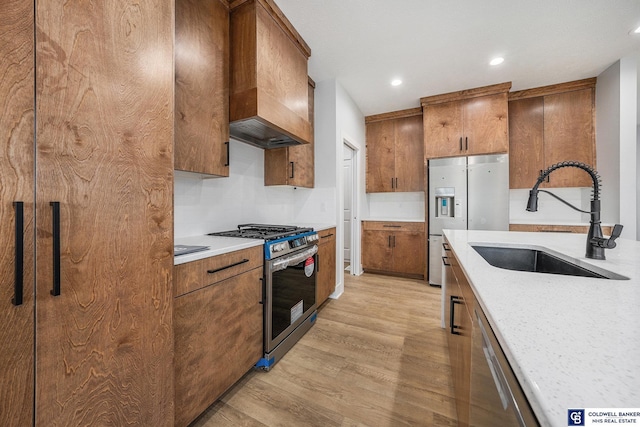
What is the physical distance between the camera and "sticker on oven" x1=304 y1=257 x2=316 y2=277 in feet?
7.03

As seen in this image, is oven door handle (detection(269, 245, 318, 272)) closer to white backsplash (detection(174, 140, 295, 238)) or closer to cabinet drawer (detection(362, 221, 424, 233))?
white backsplash (detection(174, 140, 295, 238))

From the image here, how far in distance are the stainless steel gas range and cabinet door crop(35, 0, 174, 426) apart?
685 mm

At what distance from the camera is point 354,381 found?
62.6 inches

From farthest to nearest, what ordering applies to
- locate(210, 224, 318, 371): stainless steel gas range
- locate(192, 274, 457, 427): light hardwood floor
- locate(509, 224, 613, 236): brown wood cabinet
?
locate(509, 224, 613, 236): brown wood cabinet
locate(210, 224, 318, 371): stainless steel gas range
locate(192, 274, 457, 427): light hardwood floor

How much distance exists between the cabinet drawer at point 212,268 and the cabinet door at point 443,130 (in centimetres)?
305

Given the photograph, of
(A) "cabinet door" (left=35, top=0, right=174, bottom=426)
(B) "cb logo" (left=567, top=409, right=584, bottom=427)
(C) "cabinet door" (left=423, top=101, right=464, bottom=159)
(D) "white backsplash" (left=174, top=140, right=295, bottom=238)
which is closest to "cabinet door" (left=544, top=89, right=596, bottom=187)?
(C) "cabinet door" (left=423, top=101, right=464, bottom=159)

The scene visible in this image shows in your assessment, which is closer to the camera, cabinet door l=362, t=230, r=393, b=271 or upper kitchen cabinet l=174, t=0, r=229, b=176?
upper kitchen cabinet l=174, t=0, r=229, b=176

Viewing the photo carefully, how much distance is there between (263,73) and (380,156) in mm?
2783

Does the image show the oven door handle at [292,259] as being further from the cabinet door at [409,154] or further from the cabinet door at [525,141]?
the cabinet door at [525,141]

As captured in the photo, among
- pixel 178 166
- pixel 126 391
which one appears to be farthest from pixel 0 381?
pixel 178 166

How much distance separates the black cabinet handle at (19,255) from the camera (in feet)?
2.18

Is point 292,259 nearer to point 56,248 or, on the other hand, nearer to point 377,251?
point 56,248

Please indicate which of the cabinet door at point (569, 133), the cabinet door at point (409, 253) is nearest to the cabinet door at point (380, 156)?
the cabinet door at point (409, 253)

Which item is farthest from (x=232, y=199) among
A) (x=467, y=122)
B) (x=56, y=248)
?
(x=467, y=122)
